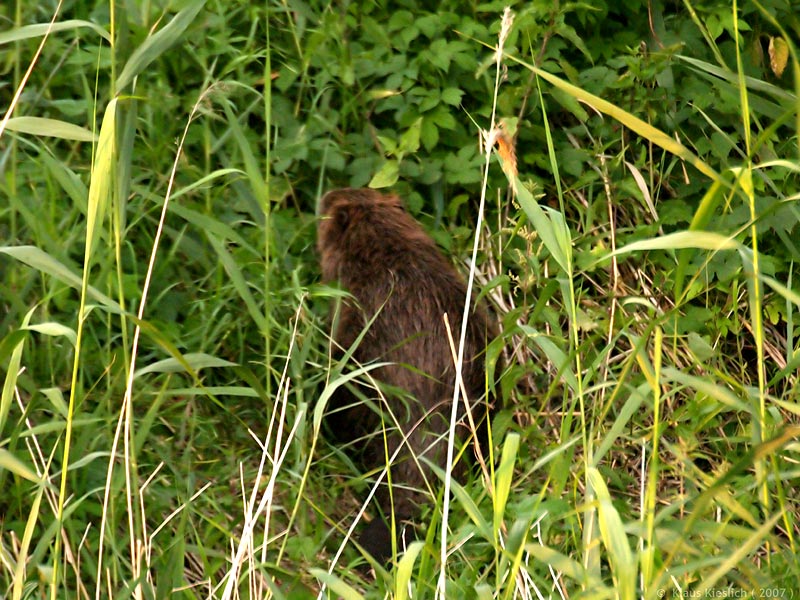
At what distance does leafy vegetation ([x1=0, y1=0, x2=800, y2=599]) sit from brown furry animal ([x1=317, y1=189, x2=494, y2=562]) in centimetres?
11

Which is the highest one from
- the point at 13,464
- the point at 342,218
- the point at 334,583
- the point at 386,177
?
the point at 13,464

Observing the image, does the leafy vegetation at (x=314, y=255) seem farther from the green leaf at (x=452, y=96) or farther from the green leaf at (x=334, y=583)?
the green leaf at (x=334, y=583)

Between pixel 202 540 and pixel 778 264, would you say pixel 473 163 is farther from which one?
pixel 202 540

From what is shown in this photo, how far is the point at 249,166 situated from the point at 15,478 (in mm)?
895

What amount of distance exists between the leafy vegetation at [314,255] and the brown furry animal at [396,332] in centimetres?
11

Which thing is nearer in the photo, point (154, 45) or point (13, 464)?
point (13, 464)

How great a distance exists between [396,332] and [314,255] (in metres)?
0.62

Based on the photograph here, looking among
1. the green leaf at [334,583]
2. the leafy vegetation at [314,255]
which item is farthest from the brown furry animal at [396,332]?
the green leaf at [334,583]

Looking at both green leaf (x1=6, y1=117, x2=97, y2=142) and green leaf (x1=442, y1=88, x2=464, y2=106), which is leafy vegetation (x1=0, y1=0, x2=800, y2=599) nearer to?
green leaf (x1=442, y1=88, x2=464, y2=106)

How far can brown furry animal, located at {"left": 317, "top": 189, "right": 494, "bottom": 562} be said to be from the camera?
3.12m

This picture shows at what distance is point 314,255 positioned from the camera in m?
3.77

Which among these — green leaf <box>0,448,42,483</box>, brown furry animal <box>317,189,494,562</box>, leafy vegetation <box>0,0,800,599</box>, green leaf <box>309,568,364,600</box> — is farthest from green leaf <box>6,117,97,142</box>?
brown furry animal <box>317,189,494,562</box>

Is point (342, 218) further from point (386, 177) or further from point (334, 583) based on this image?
point (334, 583)

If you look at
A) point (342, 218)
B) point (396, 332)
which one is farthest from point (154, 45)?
point (342, 218)
